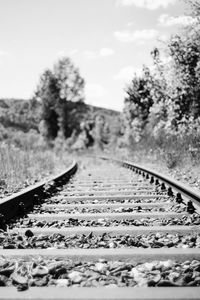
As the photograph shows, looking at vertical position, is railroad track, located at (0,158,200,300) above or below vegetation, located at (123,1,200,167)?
below

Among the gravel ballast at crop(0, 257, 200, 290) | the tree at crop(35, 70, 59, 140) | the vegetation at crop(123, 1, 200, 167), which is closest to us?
the gravel ballast at crop(0, 257, 200, 290)

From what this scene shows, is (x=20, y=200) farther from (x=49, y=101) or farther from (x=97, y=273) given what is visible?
(x=49, y=101)

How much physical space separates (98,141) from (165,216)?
46.0 m

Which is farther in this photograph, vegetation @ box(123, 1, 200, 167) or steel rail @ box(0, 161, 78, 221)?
vegetation @ box(123, 1, 200, 167)

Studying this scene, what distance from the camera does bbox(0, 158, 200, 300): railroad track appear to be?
1.92 m

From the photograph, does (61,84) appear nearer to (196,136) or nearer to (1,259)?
(196,136)

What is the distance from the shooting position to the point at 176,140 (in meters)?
12.2

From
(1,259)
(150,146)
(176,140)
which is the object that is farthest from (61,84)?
(1,259)

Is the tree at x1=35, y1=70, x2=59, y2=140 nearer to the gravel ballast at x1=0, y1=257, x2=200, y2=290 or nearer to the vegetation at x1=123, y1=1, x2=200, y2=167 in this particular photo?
the vegetation at x1=123, y1=1, x2=200, y2=167

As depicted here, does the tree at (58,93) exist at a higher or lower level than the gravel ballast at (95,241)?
higher

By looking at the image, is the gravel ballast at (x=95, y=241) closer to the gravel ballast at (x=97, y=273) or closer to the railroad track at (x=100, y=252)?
the railroad track at (x=100, y=252)

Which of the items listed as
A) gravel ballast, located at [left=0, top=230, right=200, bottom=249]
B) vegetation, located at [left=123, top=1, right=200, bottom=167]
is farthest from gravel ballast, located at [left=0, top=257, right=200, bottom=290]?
vegetation, located at [left=123, top=1, right=200, bottom=167]

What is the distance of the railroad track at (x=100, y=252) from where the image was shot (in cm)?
192

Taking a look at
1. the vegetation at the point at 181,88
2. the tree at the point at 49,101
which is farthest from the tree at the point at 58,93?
the vegetation at the point at 181,88
